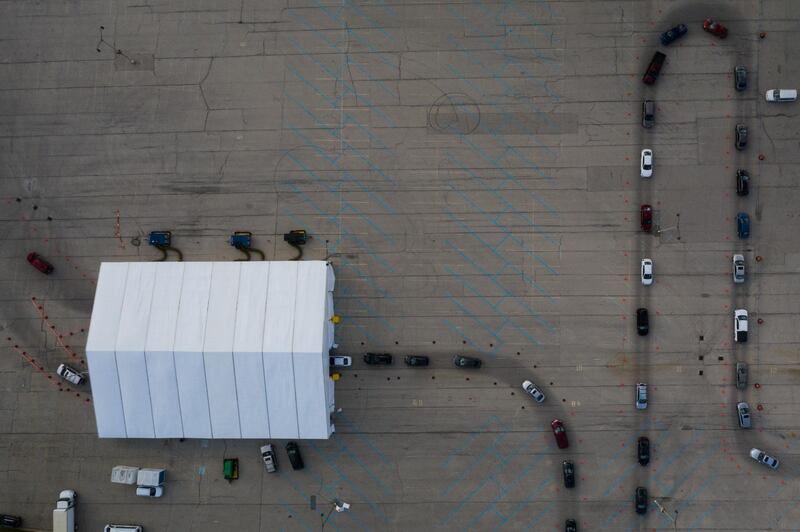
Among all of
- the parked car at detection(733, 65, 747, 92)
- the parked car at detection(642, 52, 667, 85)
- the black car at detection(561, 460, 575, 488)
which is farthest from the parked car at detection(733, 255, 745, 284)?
the black car at detection(561, 460, 575, 488)

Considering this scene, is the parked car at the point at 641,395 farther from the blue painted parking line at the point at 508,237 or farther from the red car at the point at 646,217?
the red car at the point at 646,217

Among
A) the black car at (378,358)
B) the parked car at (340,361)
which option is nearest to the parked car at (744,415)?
the black car at (378,358)

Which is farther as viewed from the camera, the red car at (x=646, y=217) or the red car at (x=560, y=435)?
the red car at (x=646, y=217)

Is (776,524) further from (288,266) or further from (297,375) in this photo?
(288,266)

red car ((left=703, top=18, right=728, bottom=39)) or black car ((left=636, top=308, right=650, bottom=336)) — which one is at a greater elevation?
red car ((left=703, top=18, right=728, bottom=39))

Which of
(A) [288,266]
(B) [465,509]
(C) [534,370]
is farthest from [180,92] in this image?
(B) [465,509]

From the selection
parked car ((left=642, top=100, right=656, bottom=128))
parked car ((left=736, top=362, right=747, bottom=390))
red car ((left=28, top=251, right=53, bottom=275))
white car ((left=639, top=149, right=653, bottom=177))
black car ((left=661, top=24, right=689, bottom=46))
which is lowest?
parked car ((left=736, top=362, right=747, bottom=390))

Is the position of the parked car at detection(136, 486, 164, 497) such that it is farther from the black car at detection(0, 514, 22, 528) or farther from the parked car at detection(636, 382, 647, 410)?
the parked car at detection(636, 382, 647, 410)
